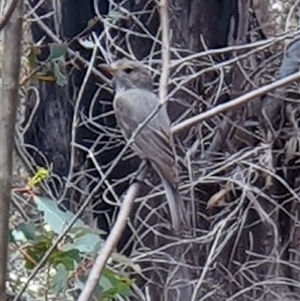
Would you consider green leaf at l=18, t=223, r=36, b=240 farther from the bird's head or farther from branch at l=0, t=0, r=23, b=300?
the bird's head

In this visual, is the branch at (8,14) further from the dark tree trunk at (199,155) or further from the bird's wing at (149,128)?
the dark tree trunk at (199,155)

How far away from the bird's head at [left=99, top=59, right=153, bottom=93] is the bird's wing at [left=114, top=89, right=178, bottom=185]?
0.7 inches

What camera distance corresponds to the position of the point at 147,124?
2139 mm

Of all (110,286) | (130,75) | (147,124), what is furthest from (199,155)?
(110,286)

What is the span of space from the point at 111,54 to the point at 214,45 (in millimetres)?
437

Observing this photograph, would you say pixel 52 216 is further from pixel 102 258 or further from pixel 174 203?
pixel 174 203

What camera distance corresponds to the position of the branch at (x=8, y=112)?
36.7 inches

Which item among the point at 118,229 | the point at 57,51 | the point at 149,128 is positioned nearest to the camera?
the point at 118,229

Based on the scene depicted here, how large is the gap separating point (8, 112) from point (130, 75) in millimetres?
1484

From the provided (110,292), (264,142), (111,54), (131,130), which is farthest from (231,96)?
(110,292)

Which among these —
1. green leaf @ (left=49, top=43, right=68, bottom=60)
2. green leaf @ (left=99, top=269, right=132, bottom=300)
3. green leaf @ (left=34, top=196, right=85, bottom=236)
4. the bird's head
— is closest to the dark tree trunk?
the bird's head

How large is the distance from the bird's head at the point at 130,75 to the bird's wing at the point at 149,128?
0.06ft

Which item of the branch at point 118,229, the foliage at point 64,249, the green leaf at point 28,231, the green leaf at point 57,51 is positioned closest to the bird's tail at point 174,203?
the branch at point 118,229

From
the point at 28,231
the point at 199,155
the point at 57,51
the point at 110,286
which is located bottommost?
the point at 199,155
